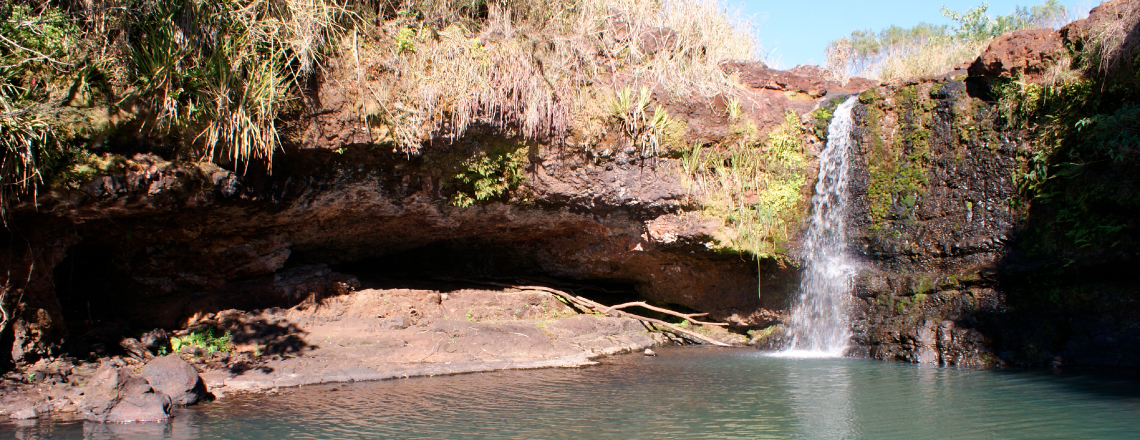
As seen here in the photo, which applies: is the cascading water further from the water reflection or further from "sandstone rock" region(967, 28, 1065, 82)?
"sandstone rock" region(967, 28, 1065, 82)

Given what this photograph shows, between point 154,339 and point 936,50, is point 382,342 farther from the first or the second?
point 936,50

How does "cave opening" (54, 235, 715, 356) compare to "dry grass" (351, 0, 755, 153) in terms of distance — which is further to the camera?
"dry grass" (351, 0, 755, 153)

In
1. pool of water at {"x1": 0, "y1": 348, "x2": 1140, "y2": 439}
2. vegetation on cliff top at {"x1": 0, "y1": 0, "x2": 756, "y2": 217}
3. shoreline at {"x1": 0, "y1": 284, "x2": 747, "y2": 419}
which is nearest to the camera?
pool of water at {"x1": 0, "y1": 348, "x2": 1140, "y2": 439}

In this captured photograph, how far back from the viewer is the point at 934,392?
5.47 m

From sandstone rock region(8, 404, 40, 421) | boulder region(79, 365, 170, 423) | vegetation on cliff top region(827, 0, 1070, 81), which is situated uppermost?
vegetation on cliff top region(827, 0, 1070, 81)

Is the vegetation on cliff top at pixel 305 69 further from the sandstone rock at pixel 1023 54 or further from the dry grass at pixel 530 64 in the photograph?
the sandstone rock at pixel 1023 54

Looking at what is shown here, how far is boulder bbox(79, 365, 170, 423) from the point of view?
16.2ft

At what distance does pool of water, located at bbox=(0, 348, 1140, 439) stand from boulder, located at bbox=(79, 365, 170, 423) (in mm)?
145

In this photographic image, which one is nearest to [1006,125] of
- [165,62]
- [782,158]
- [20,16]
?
[782,158]

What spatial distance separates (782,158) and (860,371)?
10.8 feet

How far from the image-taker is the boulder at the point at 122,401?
4926 mm

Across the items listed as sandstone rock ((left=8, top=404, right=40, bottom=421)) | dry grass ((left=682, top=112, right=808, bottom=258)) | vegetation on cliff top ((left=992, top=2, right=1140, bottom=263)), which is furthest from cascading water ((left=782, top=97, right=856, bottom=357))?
sandstone rock ((left=8, top=404, right=40, bottom=421))

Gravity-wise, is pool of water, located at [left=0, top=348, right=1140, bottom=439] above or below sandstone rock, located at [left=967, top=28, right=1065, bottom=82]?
below

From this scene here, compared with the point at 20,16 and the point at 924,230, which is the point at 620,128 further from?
the point at 20,16
